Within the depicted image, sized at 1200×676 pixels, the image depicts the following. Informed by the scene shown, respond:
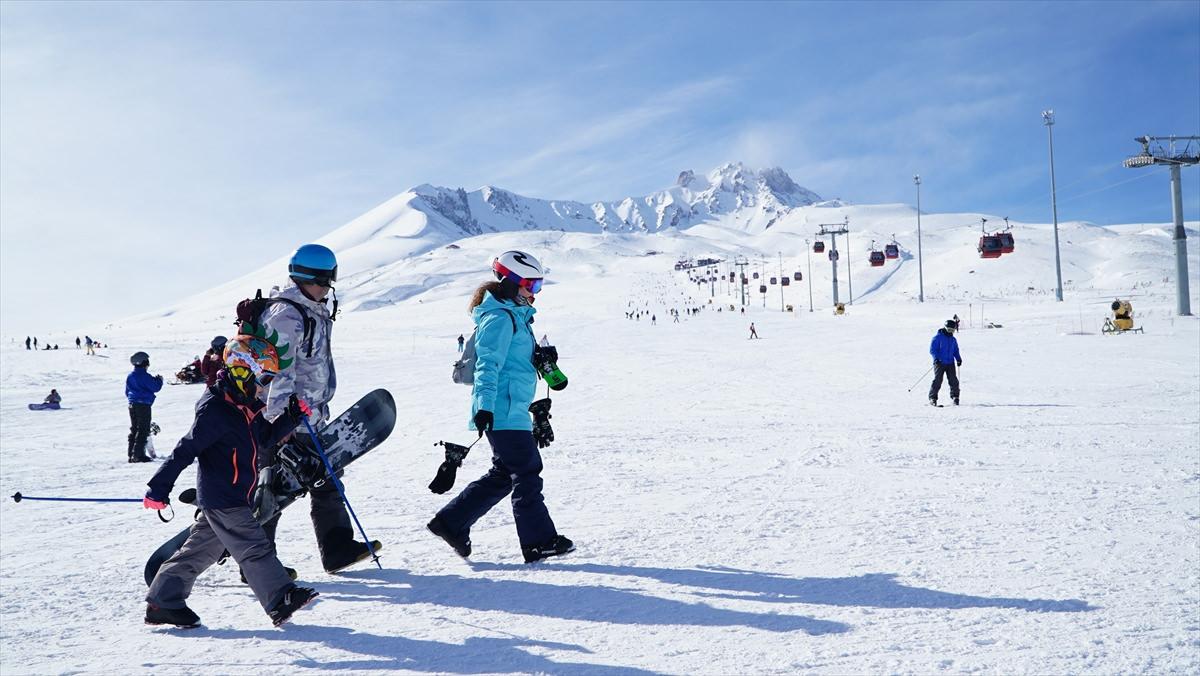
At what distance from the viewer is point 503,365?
4.51m

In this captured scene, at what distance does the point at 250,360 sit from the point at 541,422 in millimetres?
1745

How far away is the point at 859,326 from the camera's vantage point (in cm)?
4094

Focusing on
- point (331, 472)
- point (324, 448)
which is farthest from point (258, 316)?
point (331, 472)

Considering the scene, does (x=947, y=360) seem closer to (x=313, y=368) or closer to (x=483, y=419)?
(x=483, y=419)

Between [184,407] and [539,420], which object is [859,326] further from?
[539,420]

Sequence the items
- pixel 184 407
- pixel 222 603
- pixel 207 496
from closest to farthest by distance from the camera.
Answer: pixel 207 496 → pixel 222 603 → pixel 184 407

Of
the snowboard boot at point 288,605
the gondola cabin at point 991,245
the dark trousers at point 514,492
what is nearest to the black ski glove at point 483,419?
the dark trousers at point 514,492

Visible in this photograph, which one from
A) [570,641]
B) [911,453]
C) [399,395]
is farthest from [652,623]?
[399,395]

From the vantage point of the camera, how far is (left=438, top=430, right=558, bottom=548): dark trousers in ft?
15.1

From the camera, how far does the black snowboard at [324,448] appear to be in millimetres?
4289

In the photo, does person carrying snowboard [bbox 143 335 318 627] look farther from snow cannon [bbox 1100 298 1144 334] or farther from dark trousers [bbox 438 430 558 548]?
snow cannon [bbox 1100 298 1144 334]

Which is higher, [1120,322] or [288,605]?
[1120,322]

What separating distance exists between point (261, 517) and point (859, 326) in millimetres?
40366

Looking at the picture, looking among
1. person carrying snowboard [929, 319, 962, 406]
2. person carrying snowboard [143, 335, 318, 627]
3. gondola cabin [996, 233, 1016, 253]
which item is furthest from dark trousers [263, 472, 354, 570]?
gondola cabin [996, 233, 1016, 253]
